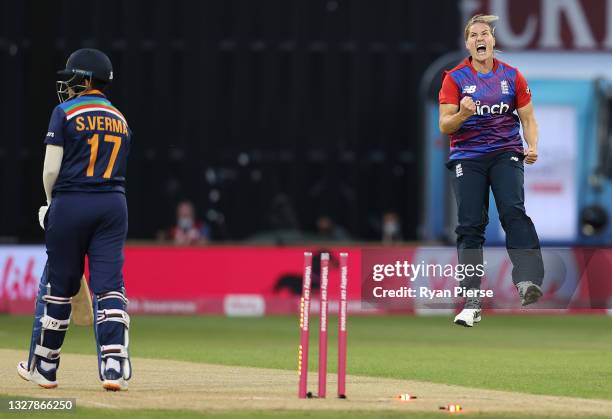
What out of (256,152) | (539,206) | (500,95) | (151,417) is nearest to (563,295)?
(500,95)

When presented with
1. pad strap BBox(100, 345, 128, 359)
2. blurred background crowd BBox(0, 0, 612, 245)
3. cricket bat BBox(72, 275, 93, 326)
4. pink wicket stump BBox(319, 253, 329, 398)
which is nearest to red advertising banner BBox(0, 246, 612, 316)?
blurred background crowd BBox(0, 0, 612, 245)

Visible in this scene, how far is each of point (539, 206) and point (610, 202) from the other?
1.25 m

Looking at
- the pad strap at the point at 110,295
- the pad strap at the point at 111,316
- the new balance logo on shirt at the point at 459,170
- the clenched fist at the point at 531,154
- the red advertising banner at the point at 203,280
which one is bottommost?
the red advertising banner at the point at 203,280

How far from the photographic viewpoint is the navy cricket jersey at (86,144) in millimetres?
12055

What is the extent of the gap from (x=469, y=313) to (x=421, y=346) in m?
7.78

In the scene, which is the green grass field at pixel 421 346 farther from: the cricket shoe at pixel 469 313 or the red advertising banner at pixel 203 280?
the cricket shoe at pixel 469 313

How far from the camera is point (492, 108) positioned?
11781 mm

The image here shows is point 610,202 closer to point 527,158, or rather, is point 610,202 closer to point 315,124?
point 315,124

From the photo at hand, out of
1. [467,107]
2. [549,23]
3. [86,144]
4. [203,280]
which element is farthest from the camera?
[549,23]

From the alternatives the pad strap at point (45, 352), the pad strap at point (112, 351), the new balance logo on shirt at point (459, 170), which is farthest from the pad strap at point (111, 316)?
the new balance logo on shirt at point (459, 170)

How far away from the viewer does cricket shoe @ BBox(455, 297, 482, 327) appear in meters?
11.9

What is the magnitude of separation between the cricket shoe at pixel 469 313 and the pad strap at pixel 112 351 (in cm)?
253

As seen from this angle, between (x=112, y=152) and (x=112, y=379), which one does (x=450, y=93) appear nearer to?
(x=112, y=152)

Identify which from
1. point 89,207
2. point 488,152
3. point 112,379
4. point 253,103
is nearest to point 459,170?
point 488,152
